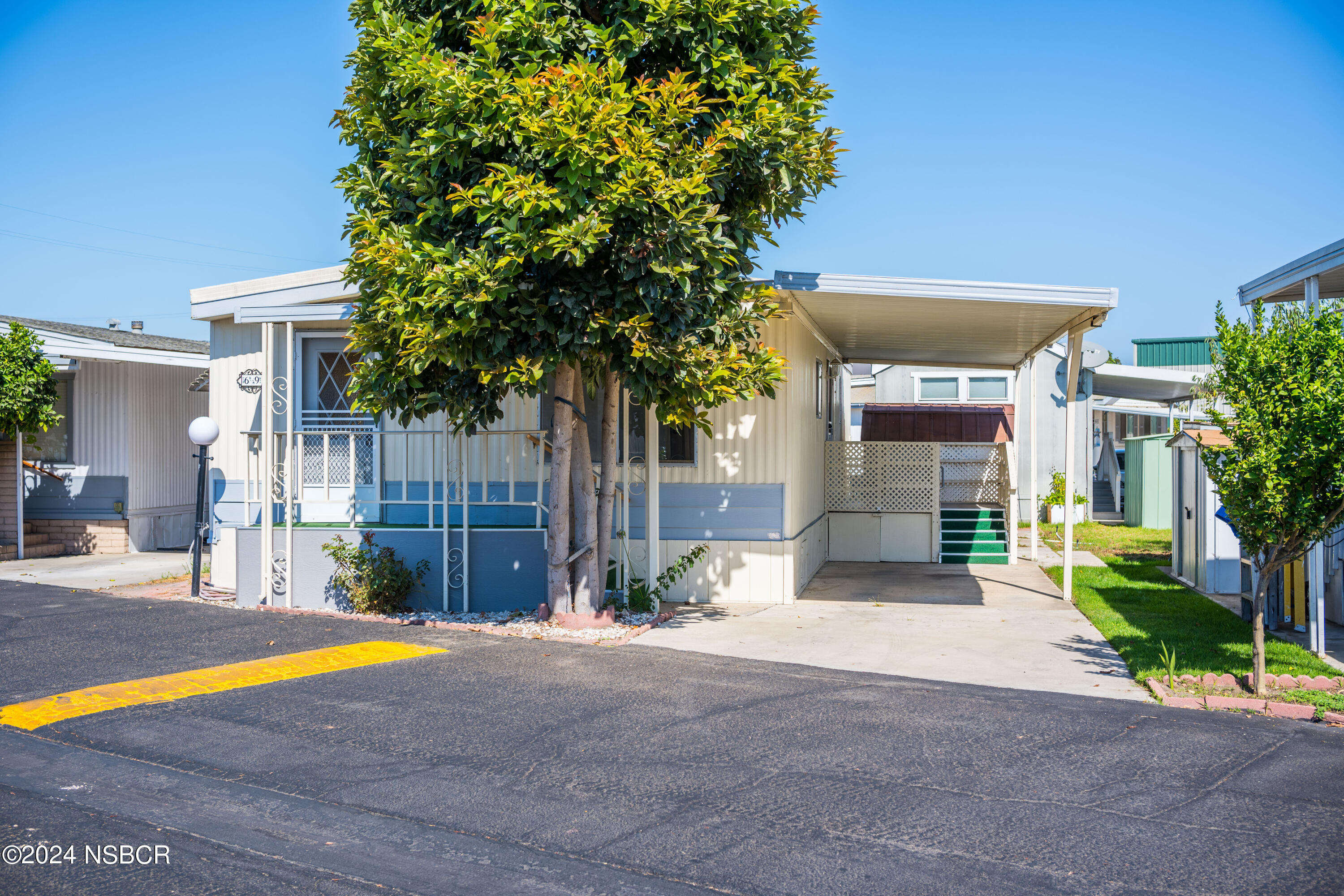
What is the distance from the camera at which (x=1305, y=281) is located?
8.81 m

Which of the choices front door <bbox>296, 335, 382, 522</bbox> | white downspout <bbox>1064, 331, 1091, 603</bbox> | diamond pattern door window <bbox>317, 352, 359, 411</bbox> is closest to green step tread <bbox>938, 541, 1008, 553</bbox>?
white downspout <bbox>1064, 331, 1091, 603</bbox>

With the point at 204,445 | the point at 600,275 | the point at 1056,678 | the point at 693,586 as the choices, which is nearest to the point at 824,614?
the point at 693,586

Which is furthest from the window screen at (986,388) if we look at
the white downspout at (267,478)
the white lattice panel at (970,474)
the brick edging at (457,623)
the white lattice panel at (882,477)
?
the white downspout at (267,478)

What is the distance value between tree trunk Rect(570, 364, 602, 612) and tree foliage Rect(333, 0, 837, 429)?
0.91 m

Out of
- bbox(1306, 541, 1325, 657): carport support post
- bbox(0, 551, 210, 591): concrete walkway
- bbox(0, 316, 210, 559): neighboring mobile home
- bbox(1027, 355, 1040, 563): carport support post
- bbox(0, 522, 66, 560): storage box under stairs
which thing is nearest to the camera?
bbox(1306, 541, 1325, 657): carport support post

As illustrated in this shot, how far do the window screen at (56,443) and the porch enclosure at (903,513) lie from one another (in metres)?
11.7

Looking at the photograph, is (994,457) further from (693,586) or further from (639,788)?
(639,788)

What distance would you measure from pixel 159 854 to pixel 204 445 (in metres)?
7.64

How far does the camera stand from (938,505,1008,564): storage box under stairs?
46.9 ft

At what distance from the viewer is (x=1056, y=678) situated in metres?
7.01

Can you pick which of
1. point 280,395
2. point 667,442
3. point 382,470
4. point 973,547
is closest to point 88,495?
point 280,395

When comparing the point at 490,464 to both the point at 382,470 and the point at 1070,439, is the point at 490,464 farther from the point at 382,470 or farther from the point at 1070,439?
the point at 1070,439

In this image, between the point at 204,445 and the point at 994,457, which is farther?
the point at 994,457

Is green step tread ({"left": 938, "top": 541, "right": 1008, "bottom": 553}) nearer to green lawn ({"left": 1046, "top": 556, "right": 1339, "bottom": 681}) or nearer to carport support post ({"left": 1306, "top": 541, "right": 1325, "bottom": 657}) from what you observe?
green lawn ({"left": 1046, "top": 556, "right": 1339, "bottom": 681})
